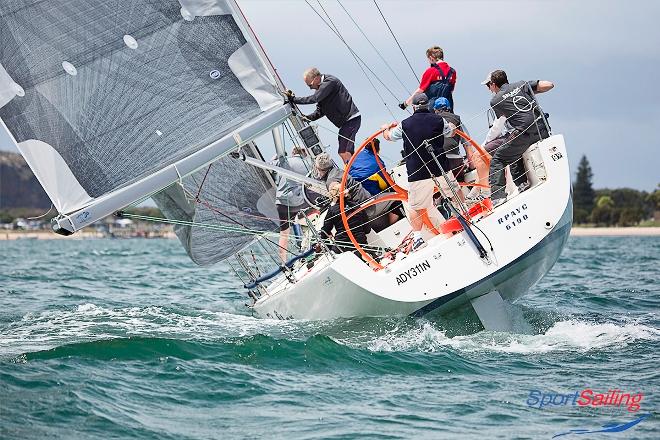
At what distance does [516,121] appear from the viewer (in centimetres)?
960

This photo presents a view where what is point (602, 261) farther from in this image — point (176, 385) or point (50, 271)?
point (176, 385)

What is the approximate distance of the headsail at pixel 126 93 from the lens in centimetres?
932

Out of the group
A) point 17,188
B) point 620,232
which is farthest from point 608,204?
point 17,188

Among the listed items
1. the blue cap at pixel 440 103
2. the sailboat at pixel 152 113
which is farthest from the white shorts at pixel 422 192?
the blue cap at pixel 440 103

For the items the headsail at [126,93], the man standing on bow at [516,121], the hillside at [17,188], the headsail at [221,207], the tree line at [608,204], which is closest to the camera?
the headsail at [126,93]

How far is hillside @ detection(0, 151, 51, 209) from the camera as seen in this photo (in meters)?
137

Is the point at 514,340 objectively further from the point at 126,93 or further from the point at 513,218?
the point at 126,93

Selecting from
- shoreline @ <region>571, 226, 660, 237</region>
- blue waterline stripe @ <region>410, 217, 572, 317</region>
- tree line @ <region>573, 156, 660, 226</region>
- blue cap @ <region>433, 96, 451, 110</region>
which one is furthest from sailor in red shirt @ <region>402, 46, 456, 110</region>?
tree line @ <region>573, 156, 660, 226</region>

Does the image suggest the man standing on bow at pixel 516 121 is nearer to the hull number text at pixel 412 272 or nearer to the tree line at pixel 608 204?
the hull number text at pixel 412 272

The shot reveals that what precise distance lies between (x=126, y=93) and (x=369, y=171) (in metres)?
2.49

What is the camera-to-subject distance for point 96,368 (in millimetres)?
7441

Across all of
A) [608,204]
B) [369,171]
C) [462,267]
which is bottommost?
[608,204]

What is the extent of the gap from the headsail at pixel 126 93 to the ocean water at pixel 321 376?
157 centimetres

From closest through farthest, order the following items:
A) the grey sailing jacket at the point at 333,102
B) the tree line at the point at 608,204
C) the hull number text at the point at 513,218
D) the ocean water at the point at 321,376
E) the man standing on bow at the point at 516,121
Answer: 1. the ocean water at the point at 321,376
2. the hull number text at the point at 513,218
3. the man standing on bow at the point at 516,121
4. the grey sailing jacket at the point at 333,102
5. the tree line at the point at 608,204
